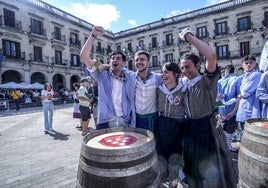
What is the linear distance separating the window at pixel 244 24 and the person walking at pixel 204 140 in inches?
1091

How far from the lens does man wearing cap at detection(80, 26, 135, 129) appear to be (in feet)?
8.00

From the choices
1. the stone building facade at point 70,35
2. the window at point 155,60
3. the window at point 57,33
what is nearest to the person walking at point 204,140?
the stone building facade at point 70,35

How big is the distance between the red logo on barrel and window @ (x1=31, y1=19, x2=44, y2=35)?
26463 millimetres

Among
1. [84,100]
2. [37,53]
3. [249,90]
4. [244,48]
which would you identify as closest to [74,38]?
[37,53]

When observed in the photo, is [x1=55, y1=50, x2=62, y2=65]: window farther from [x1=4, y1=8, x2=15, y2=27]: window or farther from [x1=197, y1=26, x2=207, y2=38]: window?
[x1=197, y1=26, x2=207, y2=38]: window

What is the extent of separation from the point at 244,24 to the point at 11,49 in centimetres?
2753

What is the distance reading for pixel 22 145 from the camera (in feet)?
19.0

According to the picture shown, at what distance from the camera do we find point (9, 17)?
21.8 meters

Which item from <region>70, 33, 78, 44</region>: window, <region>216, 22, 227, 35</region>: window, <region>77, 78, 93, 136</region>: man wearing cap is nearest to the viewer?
<region>77, 78, 93, 136</region>: man wearing cap

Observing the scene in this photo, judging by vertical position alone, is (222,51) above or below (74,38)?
below

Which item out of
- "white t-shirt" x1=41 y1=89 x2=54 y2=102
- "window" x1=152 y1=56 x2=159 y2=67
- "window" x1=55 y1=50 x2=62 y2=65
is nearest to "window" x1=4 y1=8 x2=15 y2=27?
"window" x1=55 y1=50 x2=62 y2=65

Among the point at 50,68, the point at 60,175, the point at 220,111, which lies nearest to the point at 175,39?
the point at 50,68

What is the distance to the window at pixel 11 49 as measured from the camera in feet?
69.9

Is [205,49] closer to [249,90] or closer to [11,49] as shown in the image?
[249,90]
